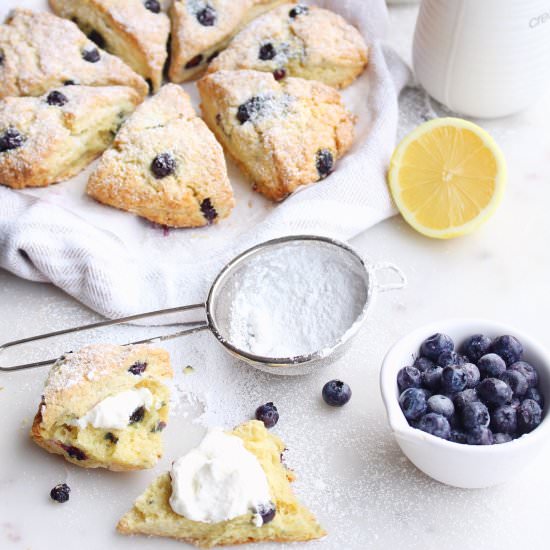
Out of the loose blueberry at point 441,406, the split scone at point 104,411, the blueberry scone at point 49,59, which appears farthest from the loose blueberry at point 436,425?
the blueberry scone at point 49,59

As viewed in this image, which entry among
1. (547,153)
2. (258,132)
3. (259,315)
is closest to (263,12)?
(258,132)

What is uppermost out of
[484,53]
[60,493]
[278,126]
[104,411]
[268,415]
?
[484,53]

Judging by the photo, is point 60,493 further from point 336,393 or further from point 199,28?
point 199,28

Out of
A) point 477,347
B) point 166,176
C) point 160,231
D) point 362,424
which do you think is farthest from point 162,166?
point 477,347

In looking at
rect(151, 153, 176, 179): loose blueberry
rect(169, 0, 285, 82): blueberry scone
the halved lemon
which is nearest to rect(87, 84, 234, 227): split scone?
rect(151, 153, 176, 179): loose blueberry

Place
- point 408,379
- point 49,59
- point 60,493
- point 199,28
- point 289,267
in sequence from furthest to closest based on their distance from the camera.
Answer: point 199,28
point 49,59
point 289,267
point 60,493
point 408,379

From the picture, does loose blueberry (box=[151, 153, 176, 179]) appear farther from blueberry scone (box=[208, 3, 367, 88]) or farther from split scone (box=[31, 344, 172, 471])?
split scone (box=[31, 344, 172, 471])

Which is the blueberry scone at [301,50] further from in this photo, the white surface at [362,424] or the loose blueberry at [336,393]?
the loose blueberry at [336,393]

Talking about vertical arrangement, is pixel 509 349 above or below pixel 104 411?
above
